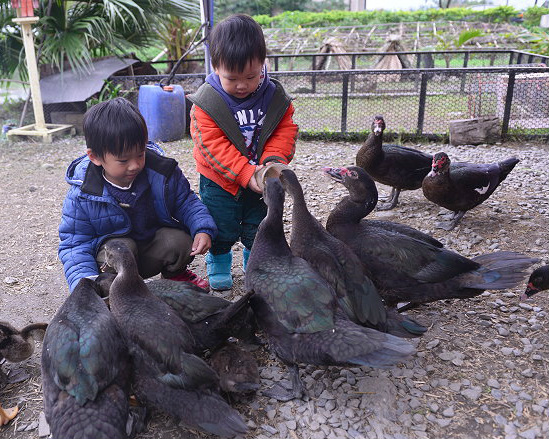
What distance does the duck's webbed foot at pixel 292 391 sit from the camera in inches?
98.3

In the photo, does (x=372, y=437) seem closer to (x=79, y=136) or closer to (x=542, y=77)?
(x=542, y=77)

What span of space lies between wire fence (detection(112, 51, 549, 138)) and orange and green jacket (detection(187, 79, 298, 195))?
13.4ft

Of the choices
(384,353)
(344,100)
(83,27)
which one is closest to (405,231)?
(384,353)

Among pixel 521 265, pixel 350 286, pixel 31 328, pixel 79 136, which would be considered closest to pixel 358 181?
pixel 350 286

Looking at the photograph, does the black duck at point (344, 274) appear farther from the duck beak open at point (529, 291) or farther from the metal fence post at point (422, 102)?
the metal fence post at point (422, 102)

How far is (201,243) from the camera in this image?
307 centimetres

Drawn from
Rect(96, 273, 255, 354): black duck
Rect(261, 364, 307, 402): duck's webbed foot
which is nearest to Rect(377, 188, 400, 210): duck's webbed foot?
Rect(96, 273, 255, 354): black duck

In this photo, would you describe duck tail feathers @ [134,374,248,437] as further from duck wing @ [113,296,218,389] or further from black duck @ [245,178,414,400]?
black duck @ [245,178,414,400]

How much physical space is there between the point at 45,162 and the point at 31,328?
479 centimetres

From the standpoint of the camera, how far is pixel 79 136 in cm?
841

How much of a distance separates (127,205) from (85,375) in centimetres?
122

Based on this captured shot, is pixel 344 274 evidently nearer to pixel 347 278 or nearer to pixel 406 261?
pixel 347 278

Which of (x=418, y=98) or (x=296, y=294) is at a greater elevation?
(x=418, y=98)

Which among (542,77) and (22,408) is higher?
(542,77)
